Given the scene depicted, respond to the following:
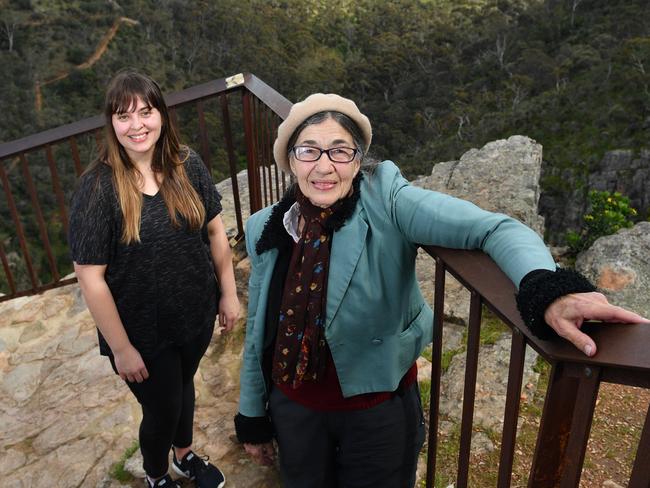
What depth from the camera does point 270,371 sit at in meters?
1.66

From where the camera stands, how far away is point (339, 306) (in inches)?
54.7

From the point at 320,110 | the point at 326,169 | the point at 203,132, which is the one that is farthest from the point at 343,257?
the point at 203,132

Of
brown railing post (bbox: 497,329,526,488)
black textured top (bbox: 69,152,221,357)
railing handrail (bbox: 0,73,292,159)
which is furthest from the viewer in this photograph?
railing handrail (bbox: 0,73,292,159)

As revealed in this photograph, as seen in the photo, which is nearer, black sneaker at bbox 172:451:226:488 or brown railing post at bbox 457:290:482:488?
brown railing post at bbox 457:290:482:488

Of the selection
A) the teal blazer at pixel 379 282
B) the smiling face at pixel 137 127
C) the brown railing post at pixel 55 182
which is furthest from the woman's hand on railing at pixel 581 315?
the brown railing post at pixel 55 182

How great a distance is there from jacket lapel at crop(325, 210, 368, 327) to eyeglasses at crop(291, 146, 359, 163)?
0.15 m

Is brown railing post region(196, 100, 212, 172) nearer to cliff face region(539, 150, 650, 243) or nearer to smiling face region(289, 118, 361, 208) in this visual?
smiling face region(289, 118, 361, 208)

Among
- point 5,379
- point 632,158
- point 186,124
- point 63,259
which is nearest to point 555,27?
point 632,158

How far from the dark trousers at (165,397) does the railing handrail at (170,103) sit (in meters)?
1.35

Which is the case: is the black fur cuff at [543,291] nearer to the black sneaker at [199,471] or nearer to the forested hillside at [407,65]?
the black sneaker at [199,471]

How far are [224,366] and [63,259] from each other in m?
25.3

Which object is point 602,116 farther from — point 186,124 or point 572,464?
point 572,464

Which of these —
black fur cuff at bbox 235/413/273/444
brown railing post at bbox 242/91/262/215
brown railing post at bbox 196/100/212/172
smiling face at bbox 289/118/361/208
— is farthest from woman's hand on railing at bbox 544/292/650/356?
brown railing post at bbox 242/91/262/215

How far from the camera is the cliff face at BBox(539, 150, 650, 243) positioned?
2284 cm
